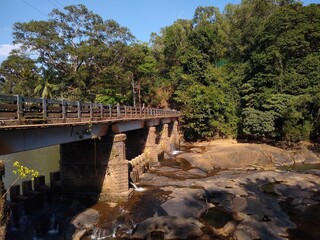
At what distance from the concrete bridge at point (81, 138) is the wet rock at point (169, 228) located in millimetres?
5159

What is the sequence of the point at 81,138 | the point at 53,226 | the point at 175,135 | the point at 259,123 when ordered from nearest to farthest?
the point at 81,138
the point at 53,226
the point at 259,123
the point at 175,135

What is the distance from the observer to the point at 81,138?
53.9 ft

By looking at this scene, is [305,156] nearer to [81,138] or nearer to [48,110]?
[81,138]

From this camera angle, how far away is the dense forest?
4006 cm

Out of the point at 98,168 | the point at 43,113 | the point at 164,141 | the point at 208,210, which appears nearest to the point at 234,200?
the point at 208,210

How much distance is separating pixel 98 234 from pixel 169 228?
3.93 m

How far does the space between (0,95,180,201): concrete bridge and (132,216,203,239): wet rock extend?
5.16m

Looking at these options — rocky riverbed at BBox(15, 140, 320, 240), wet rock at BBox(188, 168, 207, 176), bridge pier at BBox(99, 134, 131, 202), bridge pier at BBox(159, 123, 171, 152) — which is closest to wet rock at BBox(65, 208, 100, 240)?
rocky riverbed at BBox(15, 140, 320, 240)

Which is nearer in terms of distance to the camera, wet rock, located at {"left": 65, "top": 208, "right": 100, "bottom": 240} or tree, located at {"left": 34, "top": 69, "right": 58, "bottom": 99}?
wet rock, located at {"left": 65, "top": 208, "right": 100, "bottom": 240}

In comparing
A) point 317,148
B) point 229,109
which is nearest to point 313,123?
point 317,148

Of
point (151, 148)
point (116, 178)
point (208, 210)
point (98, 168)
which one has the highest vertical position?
point (98, 168)

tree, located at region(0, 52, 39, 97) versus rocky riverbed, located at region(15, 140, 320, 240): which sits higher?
tree, located at region(0, 52, 39, 97)

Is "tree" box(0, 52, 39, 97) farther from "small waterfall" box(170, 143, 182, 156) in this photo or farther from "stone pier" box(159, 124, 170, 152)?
"small waterfall" box(170, 143, 182, 156)

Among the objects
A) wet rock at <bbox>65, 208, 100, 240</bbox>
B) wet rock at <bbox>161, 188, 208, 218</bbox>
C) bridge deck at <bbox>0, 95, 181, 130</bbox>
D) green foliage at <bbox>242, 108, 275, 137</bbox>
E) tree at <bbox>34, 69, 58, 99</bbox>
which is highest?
tree at <bbox>34, 69, 58, 99</bbox>
